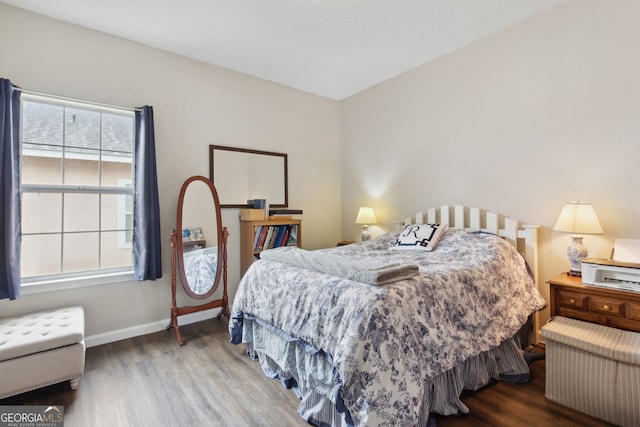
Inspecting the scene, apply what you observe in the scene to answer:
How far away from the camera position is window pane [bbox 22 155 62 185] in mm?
2480

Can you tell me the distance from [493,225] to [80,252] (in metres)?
3.69

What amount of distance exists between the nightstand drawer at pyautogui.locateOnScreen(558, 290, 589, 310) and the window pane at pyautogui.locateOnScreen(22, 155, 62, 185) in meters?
3.97

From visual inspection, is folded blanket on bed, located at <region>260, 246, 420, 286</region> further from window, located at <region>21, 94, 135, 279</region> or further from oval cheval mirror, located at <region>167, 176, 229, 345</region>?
window, located at <region>21, 94, 135, 279</region>

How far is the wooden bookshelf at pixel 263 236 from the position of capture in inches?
133

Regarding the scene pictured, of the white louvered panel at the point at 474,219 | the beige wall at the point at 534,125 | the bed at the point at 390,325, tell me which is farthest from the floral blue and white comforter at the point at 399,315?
the beige wall at the point at 534,125

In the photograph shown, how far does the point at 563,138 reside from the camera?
2436 millimetres

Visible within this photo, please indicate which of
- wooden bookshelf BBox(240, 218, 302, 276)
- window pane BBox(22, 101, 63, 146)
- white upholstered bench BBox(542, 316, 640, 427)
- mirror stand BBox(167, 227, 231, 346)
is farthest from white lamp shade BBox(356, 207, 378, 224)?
window pane BBox(22, 101, 63, 146)

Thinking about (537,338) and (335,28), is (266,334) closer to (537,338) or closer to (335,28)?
(537,338)

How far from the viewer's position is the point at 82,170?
271 cm

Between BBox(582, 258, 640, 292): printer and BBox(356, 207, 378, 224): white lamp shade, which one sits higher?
BBox(356, 207, 378, 224): white lamp shade

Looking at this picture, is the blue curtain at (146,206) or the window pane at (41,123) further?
the blue curtain at (146,206)

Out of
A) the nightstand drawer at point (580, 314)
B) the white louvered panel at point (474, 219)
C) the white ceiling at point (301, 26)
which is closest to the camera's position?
the nightstand drawer at point (580, 314)

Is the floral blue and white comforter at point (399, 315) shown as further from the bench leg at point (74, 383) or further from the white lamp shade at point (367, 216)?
the white lamp shade at point (367, 216)

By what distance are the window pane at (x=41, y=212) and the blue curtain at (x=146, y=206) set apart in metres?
0.57
